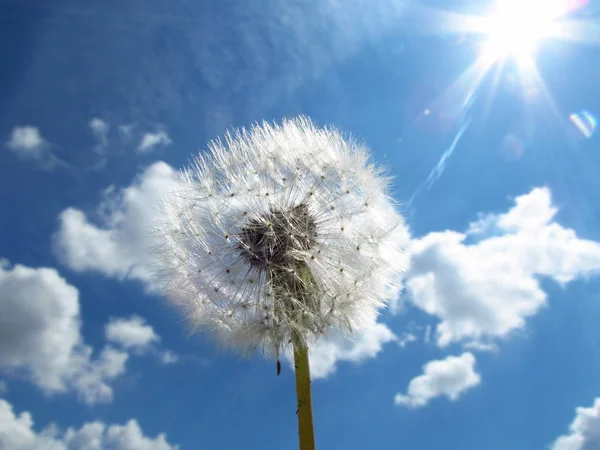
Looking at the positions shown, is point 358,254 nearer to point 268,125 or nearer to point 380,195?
point 380,195

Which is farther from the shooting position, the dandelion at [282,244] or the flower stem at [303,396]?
the dandelion at [282,244]

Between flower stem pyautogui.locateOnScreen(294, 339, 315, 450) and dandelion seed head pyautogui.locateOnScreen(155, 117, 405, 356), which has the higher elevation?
dandelion seed head pyautogui.locateOnScreen(155, 117, 405, 356)

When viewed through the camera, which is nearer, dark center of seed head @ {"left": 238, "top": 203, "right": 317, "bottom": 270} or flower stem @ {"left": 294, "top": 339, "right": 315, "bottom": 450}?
flower stem @ {"left": 294, "top": 339, "right": 315, "bottom": 450}

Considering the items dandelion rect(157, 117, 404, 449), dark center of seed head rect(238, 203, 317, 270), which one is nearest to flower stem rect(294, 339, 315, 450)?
dandelion rect(157, 117, 404, 449)

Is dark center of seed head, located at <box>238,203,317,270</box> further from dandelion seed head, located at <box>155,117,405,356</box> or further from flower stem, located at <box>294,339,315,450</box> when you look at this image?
flower stem, located at <box>294,339,315,450</box>

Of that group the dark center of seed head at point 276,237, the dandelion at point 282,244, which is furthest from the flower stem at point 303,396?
the dark center of seed head at point 276,237

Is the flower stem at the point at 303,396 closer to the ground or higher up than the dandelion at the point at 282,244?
closer to the ground

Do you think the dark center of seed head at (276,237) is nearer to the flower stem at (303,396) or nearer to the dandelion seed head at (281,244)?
the dandelion seed head at (281,244)
